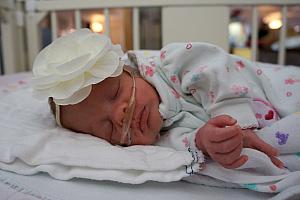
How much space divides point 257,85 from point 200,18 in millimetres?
681

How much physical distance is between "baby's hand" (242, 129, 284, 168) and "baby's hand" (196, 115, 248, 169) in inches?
2.7

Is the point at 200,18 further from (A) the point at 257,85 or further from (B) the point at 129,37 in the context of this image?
(B) the point at 129,37

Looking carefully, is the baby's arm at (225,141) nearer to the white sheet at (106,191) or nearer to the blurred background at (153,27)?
the white sheet at (106,191)

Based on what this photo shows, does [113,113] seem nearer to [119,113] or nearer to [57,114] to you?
[119,113]

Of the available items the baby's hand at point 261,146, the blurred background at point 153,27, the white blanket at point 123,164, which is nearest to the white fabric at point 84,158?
the white blanket at point 123,164

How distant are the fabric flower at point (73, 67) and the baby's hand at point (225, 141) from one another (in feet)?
0.67

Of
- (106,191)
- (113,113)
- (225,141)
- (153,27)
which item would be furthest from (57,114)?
(153,27)

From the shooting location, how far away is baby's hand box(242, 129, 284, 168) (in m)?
0.54

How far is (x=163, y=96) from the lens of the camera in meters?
0.67

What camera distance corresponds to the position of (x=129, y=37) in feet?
7.73

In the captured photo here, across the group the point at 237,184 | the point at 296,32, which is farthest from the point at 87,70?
the point at 296,32

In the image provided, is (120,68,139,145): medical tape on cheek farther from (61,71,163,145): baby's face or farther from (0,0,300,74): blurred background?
(0,0,300,74): blurred background

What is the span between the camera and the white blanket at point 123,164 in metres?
0.49

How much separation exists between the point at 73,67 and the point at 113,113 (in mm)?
111
